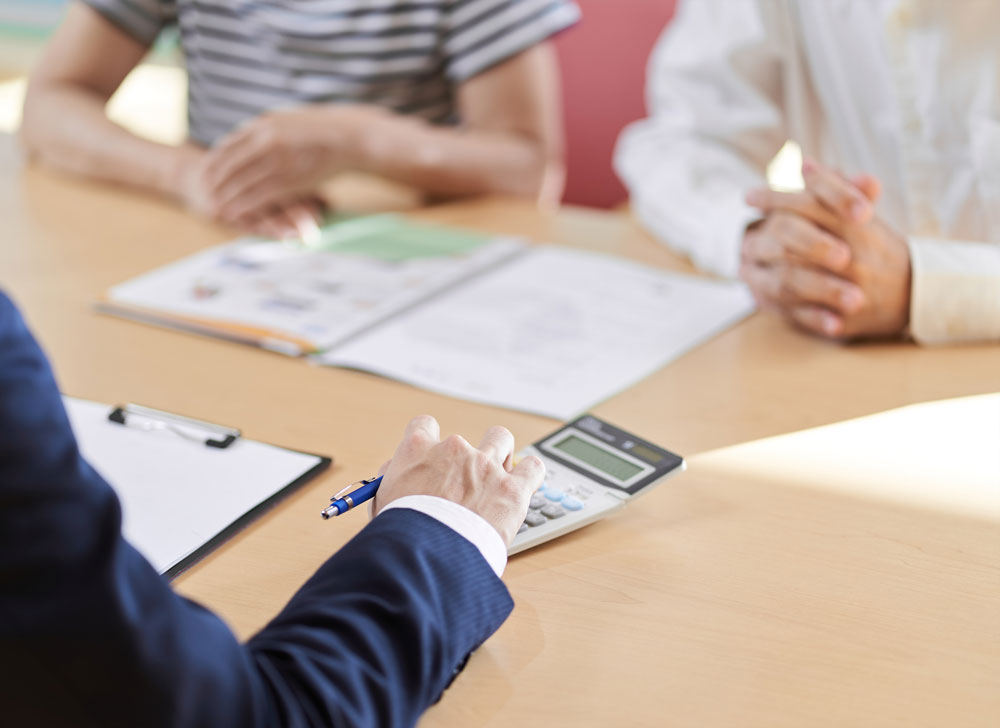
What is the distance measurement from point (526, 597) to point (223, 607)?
177 mm

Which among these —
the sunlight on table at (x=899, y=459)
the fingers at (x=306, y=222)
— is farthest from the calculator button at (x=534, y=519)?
the fingers at (x=306, y=222)

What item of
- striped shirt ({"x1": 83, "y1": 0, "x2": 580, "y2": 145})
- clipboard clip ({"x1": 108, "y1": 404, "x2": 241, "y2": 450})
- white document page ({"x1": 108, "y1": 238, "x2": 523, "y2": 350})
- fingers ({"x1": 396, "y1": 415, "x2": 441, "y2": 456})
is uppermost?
striped shirt ({"x1": 83, "y1": 0, "x2": 580, "y2": 145})

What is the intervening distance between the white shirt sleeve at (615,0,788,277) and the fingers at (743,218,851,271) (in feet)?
0.42

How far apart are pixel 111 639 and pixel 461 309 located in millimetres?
666

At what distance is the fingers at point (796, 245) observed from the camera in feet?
3.22

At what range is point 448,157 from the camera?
4.61 ft

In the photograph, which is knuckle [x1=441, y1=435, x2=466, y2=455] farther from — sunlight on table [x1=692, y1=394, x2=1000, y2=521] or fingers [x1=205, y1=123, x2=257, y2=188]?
fingers [x1=205, y1=123, x2=257, y2=188]

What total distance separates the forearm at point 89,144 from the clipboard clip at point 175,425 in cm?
64

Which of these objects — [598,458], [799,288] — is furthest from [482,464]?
[799,288]

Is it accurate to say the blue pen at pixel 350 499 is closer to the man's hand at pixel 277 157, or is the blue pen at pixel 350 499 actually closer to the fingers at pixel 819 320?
the fingers at pixel 819 320

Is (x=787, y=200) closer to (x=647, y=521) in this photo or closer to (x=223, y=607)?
(x=647, y=521)

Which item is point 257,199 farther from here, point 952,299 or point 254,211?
point 952,299

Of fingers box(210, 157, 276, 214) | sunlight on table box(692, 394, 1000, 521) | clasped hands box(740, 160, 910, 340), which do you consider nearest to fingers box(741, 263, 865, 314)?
clasped hands box(740, 160, 910, 340)

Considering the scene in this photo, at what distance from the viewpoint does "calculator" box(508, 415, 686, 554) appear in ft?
2.24
